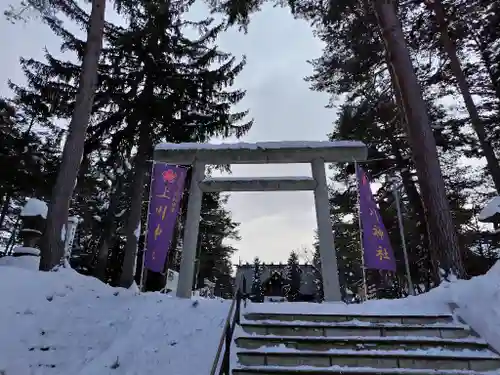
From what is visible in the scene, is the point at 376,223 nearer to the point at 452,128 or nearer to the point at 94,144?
the point at 452,128

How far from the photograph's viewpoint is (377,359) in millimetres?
5004

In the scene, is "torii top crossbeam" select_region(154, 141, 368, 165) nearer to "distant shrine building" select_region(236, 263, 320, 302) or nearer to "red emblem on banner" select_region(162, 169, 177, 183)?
"red emblem on banner" select_region(162, 169, 177, 183)

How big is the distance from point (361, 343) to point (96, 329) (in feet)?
13.3

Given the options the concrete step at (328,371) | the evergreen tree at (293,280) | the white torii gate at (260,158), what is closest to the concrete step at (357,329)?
the concrete step at (328,371)

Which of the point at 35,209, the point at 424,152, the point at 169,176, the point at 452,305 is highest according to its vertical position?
the point at 424,152

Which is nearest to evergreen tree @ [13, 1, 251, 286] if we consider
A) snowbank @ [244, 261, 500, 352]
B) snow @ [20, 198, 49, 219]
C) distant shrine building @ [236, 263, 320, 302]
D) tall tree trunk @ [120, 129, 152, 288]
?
tall tree trunk @ [120, 129, 152, 288]

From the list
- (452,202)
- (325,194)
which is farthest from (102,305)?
(452,202)

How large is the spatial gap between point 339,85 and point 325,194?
26.2 feet

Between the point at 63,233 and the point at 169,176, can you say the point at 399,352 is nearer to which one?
the point at 169,176

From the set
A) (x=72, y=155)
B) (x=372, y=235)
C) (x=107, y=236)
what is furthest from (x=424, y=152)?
(x=107, y=236)

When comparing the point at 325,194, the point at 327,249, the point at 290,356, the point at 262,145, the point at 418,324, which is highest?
the point at 262,145

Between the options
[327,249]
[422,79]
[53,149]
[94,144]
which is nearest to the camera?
[327,249]

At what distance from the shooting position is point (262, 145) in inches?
369

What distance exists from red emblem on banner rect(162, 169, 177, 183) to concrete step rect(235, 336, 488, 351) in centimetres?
452
